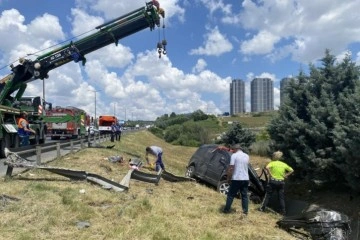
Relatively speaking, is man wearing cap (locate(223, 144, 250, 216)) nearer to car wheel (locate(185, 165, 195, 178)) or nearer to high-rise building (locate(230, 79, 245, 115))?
car wheel (locate(185, 165, 195, 178))

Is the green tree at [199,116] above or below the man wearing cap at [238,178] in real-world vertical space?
above

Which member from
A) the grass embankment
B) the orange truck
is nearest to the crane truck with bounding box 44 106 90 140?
the orange truck

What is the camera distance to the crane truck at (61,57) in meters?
19.9

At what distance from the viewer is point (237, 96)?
14825 cm

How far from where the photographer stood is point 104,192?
435 inches

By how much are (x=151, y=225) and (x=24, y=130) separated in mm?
15059

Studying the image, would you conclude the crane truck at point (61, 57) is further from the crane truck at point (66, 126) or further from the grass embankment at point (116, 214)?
the crane truck at point (66, 126)

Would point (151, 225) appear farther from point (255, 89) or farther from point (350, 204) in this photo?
point (255, 89)

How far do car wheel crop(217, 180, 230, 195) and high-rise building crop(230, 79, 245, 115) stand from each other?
436 feet

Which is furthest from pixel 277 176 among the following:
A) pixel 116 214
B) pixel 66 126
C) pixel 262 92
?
pixel 262 92

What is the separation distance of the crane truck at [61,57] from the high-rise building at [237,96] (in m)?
127

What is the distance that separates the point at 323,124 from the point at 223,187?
3909mm

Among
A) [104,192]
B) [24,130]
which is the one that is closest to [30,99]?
[24,130]

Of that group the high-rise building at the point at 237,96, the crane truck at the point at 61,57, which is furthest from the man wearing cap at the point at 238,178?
the high-rise building at the point at 237,96
